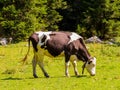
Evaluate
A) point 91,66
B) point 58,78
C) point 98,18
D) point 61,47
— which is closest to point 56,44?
point 61,47

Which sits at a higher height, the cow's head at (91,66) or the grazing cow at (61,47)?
the grazing cow at (61,47)

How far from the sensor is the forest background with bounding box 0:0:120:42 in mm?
37250

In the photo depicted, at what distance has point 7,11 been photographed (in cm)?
3675

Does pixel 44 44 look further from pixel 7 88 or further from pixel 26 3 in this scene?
pixel 26 3

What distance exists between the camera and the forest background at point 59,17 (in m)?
37.2

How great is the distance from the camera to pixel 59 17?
41.0 m

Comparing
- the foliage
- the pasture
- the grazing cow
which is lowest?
the foliage

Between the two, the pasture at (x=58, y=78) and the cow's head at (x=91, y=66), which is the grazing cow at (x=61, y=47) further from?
the pasture at (x=58, y=78)

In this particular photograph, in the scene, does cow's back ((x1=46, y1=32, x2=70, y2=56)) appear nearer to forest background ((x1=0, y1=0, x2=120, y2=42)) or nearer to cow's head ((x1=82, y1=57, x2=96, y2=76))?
cow's head ((x1=82, y1=57, x2=96, y2=76))

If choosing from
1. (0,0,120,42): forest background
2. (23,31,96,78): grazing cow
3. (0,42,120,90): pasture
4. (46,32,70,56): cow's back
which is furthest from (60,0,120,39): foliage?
(46,32,70,56): cow's back

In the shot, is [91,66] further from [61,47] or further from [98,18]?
[98,18]

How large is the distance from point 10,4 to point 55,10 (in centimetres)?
562

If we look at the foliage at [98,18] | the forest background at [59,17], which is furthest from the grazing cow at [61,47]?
the foliage at [98,18]

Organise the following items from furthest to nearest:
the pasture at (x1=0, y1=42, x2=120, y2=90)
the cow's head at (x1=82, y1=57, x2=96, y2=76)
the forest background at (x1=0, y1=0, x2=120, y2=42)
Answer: the forest background at (x1=0, y1=0, x2=120, y2=42) → the cow's head at (x1=82, y1=57, x2=96, y2=76) → the pasture at (x1=0, y1=42, x2=120, y2=90)
